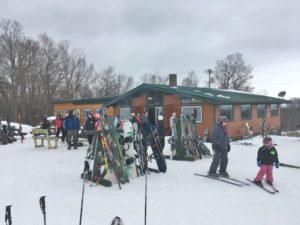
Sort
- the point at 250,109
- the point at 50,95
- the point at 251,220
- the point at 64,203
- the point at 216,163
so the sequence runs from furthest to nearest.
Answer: the point at 50,95
the point at 250,109
the point at 216,163
the point at 64,203
the point at 251,220

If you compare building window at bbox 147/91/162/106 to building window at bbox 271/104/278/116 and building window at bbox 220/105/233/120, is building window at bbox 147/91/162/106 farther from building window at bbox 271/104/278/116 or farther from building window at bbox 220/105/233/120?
building window at bbox 271/104/278/116

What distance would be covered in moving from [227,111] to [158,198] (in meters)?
13.3

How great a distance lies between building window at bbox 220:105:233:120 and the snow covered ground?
865 centimetres

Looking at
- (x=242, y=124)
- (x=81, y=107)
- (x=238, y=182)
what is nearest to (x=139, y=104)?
(x=242, y=124)

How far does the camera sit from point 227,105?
736 inches

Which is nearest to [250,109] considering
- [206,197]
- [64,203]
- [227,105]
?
[227,105]

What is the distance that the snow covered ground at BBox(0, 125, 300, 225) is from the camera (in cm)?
521

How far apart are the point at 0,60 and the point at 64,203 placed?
3537 cm

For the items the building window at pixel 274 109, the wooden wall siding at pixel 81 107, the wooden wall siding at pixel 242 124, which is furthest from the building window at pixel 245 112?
the wooden wall siding at pixel 81 107

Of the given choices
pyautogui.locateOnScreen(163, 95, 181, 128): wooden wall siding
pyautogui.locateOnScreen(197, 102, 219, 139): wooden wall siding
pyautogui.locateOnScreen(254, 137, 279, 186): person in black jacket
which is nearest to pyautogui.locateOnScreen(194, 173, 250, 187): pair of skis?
pyautogui.locateOnScreen(254, 137, 279, 186): person in black jacket

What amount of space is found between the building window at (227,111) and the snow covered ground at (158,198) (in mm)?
8653

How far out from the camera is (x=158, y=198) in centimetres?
634

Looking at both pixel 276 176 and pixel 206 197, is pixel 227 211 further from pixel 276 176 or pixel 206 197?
pixel 276 176

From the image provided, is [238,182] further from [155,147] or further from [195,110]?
[195,110]
